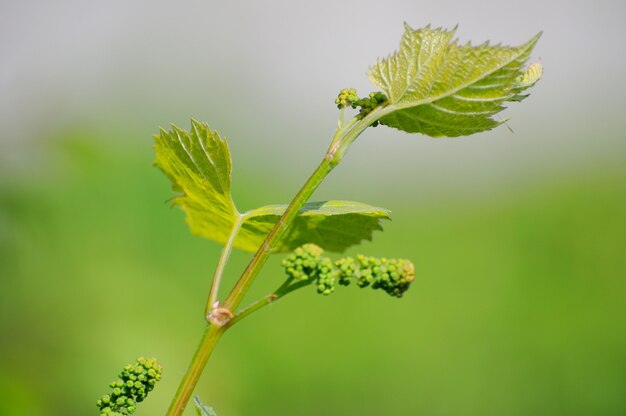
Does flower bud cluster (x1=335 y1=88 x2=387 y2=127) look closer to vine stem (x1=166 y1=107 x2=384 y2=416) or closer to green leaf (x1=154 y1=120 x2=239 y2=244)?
vine stem (x1=166 y1=107 x2=384 y2=416)

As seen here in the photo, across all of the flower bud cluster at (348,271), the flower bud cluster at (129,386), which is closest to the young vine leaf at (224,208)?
the flower bud cluster at (348,271)

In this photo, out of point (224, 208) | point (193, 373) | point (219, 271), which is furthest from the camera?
point (224, 208)

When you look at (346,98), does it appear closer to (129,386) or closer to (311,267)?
(311,267)

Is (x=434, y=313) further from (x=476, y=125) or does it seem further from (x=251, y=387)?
(x=476, y=125)

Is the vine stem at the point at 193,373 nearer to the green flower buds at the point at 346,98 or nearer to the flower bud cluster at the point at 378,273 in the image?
the flower bud cluster at the point at 378,273

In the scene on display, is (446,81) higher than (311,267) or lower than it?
higher

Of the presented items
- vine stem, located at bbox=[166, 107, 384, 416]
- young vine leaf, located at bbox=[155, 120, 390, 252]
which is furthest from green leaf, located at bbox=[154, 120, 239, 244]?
vine stem, located at bbox=[166, 107, 384, 416]

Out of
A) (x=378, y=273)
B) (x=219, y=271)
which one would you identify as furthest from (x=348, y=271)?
(x=219, y=271)
